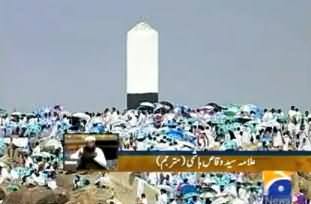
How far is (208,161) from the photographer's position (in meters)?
5.52

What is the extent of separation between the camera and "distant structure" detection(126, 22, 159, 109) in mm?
5742

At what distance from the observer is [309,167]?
5551mm

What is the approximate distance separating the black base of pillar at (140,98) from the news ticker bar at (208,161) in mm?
406

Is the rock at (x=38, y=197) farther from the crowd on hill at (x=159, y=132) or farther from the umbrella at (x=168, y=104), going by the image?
the umbrella at (x=168, y=104)

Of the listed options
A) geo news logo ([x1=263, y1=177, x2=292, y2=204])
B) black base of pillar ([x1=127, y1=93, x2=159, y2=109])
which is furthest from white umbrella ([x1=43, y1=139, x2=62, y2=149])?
geo news logo ([x1=263, y1=177, x2=292, y2=204])

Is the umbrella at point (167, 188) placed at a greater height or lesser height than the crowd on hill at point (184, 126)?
lesser

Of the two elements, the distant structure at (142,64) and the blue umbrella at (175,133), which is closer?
the blue umbrella at (175,133)

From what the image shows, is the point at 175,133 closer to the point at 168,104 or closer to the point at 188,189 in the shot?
the point at 168,104

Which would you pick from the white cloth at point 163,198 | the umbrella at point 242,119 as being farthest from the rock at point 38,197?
the umbrella at point 242,119

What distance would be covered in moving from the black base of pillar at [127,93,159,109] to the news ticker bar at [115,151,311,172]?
406 millimetres

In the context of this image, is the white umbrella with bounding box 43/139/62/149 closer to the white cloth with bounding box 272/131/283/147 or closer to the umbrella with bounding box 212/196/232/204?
the umbrella with bounding box 212/196/232/204

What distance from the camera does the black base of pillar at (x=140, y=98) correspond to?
5711 millimetres

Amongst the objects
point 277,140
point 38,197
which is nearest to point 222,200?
point 277,140

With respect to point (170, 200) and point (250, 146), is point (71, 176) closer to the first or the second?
point (170, 200)
